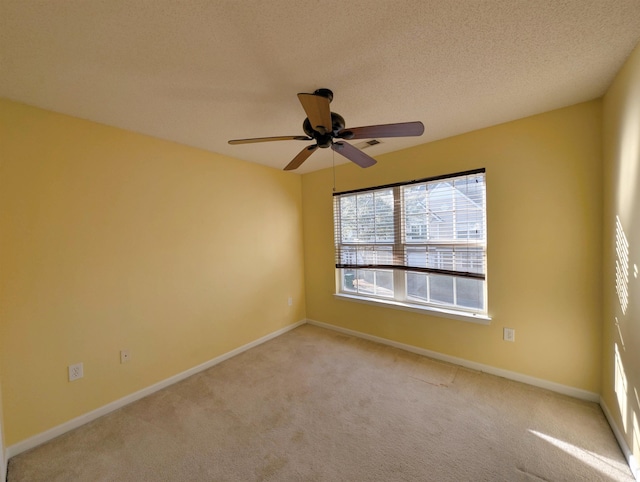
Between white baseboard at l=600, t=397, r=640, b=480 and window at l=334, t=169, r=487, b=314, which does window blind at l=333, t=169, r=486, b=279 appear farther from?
white baseboard at l=600, t=397, r=640, b=480

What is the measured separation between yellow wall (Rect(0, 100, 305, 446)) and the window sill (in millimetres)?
1380

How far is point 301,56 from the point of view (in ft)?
4.58

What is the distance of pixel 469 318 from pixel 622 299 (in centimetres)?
109

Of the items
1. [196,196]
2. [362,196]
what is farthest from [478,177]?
[196,196]

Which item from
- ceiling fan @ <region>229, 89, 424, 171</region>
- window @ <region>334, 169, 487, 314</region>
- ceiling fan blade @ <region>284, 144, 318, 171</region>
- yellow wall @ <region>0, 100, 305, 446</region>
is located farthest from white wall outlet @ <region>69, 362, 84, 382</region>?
window @ <region>334, 169, 487, 314</region>

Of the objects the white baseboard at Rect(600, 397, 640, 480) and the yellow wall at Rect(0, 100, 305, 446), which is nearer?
the white baseboard at Rect(600, 397, 640, 480)

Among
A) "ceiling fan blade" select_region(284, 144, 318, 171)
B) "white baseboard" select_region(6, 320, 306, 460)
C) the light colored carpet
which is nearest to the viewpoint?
the light colored carpet

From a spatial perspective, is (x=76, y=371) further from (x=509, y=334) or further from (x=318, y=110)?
(x=509, y=334)

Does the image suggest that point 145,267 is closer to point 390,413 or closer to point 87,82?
point 87,82

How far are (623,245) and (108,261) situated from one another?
3.79m

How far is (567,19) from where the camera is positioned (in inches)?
47.5

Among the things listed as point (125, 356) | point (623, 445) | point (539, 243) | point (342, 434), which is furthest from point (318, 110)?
point (623, 445)

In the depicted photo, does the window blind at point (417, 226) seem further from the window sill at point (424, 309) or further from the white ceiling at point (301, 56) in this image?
the white ceiling at point (301, 56)

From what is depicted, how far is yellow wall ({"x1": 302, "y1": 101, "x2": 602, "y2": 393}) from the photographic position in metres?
2.01
